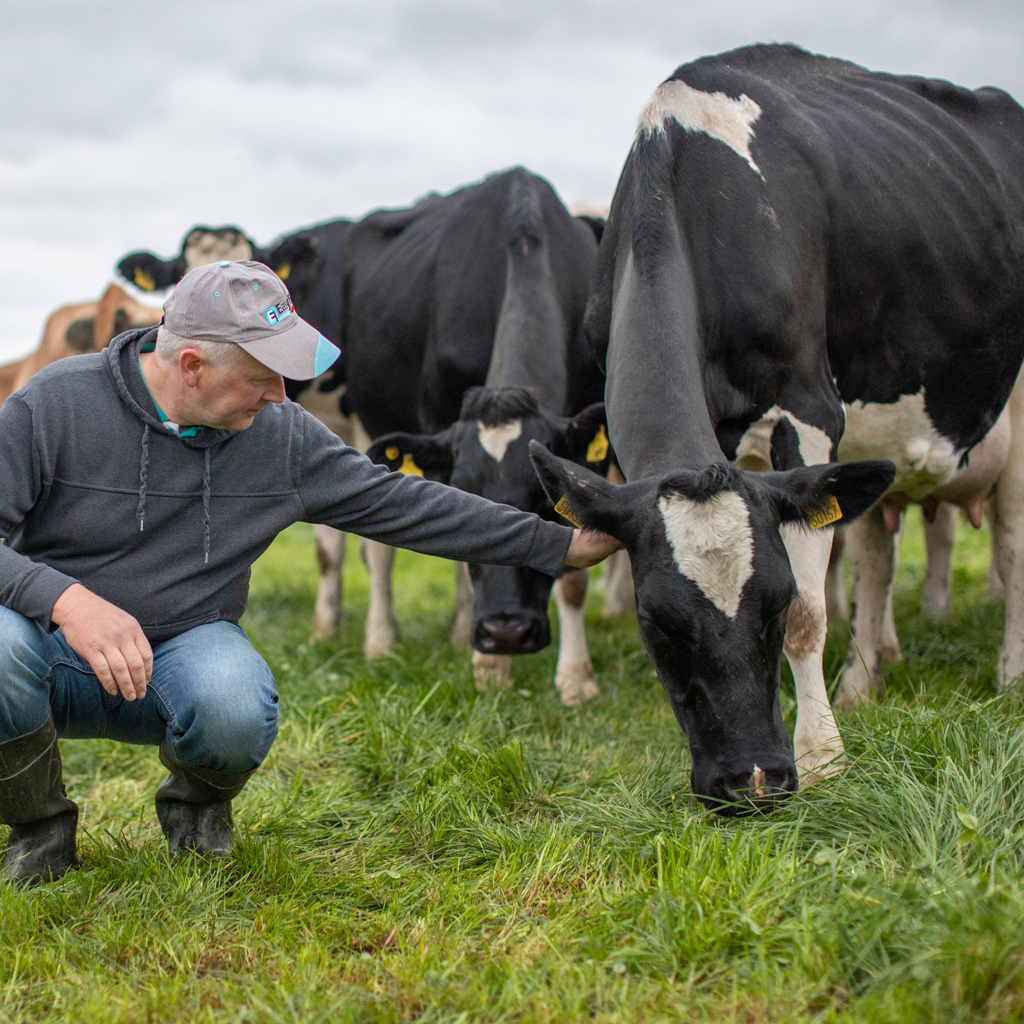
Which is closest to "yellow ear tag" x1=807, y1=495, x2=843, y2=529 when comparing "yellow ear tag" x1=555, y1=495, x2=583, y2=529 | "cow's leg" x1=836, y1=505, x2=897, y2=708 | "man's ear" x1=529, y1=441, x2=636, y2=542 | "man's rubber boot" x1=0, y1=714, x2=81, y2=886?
"man's ear" x1=529, y1=441, x2=636, y2=542

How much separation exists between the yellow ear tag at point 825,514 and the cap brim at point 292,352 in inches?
59.4

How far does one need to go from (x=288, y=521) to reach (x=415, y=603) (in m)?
5.48

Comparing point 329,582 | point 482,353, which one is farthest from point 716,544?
point 329,582

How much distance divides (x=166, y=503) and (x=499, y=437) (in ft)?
7.51

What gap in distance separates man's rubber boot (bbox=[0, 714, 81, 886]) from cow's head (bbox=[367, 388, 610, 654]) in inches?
83.8

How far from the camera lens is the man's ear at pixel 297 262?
326 inches

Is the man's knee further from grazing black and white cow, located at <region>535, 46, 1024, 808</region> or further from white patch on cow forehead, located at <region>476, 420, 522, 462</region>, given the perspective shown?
white patch on cow forehead, located at <region>476, 420, 522, 462</region>

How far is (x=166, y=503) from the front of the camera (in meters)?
3.12

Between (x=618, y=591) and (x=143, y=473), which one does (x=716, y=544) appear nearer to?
(x=143, y=473)

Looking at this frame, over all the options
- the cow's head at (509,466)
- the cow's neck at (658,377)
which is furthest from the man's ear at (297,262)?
the cow's neck at (658,377)

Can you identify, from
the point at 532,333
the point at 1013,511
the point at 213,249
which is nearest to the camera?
the point at 1013,511

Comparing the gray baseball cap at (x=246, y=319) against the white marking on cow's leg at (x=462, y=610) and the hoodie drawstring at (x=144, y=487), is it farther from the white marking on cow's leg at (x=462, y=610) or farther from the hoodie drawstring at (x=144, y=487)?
the white marking on cow's leg at (x=462, y=610)

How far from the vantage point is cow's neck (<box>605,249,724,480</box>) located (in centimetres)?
360

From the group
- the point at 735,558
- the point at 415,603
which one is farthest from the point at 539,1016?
the point at 415,603
